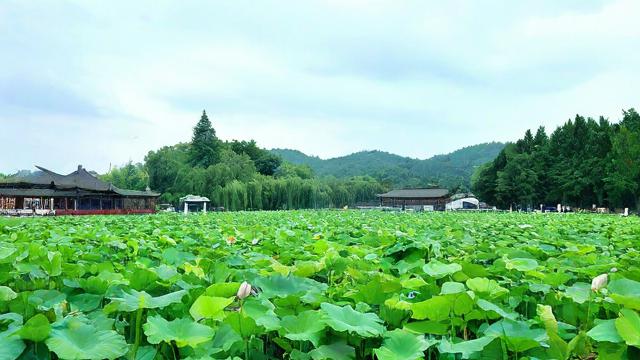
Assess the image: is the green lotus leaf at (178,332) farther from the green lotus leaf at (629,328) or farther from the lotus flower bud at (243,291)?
the green lotus leaf at (629,328)

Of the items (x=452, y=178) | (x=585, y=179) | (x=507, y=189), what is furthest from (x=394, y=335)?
(x=452, y=178)

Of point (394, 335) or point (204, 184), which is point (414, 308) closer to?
point (394, 335)

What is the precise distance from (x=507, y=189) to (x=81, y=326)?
50548 millimetres

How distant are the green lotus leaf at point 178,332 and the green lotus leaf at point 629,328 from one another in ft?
2.59

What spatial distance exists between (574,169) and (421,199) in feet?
50.4

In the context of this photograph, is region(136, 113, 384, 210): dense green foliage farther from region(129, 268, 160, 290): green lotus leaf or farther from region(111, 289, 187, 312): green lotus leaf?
region(111, 289, 187, 312): green lotus leaf

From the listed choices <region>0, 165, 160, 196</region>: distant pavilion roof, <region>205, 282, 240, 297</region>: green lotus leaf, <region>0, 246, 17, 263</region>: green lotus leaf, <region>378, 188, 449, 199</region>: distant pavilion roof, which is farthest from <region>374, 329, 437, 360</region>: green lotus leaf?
<region>378, 188, 449, 199</region>: distant pavilion roof

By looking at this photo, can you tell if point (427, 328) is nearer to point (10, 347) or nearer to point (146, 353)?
point (146, 353)

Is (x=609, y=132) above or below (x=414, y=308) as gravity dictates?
above

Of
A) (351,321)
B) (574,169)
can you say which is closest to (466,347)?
(351,321)

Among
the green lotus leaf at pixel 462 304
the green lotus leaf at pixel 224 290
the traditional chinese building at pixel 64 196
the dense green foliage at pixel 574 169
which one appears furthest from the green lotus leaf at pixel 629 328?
the dense green foliage at pixel 574 169

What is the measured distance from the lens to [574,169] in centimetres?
4356

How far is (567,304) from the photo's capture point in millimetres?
1451

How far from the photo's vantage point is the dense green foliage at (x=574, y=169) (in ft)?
120
